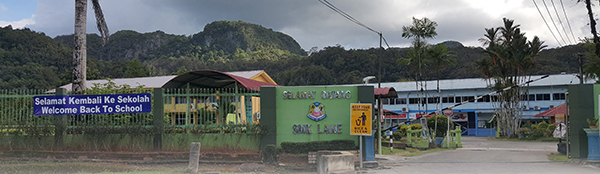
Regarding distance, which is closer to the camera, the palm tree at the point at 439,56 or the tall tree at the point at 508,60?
the palm tree at the point at 439,56

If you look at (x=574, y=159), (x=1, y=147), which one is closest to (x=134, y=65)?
(x=1, y=147)

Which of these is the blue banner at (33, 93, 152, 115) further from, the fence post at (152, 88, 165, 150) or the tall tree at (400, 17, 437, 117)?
the tall tree at (400, 17, 437, 117)

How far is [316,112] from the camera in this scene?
13.6 m

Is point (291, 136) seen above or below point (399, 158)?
above

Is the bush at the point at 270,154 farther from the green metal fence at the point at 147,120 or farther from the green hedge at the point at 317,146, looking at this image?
the green metal fence at the point at 147,120

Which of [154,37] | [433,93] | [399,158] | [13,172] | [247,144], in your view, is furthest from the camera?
[154,37]

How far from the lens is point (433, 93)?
2172 inches

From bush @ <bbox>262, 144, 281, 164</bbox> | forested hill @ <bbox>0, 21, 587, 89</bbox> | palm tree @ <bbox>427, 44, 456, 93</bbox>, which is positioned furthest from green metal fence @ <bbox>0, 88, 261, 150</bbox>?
forested hill @ <bbox>0, 21, 587, 89</bbox>

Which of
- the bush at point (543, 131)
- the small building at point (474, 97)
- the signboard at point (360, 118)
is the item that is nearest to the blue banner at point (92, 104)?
the signboard at point (360, 118)

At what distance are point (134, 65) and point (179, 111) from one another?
47.3 m

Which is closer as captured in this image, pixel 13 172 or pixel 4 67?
pixel 13 172

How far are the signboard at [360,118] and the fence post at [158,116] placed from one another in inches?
218

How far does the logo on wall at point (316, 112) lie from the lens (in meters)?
13.5

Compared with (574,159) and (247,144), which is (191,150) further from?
(574,159)
